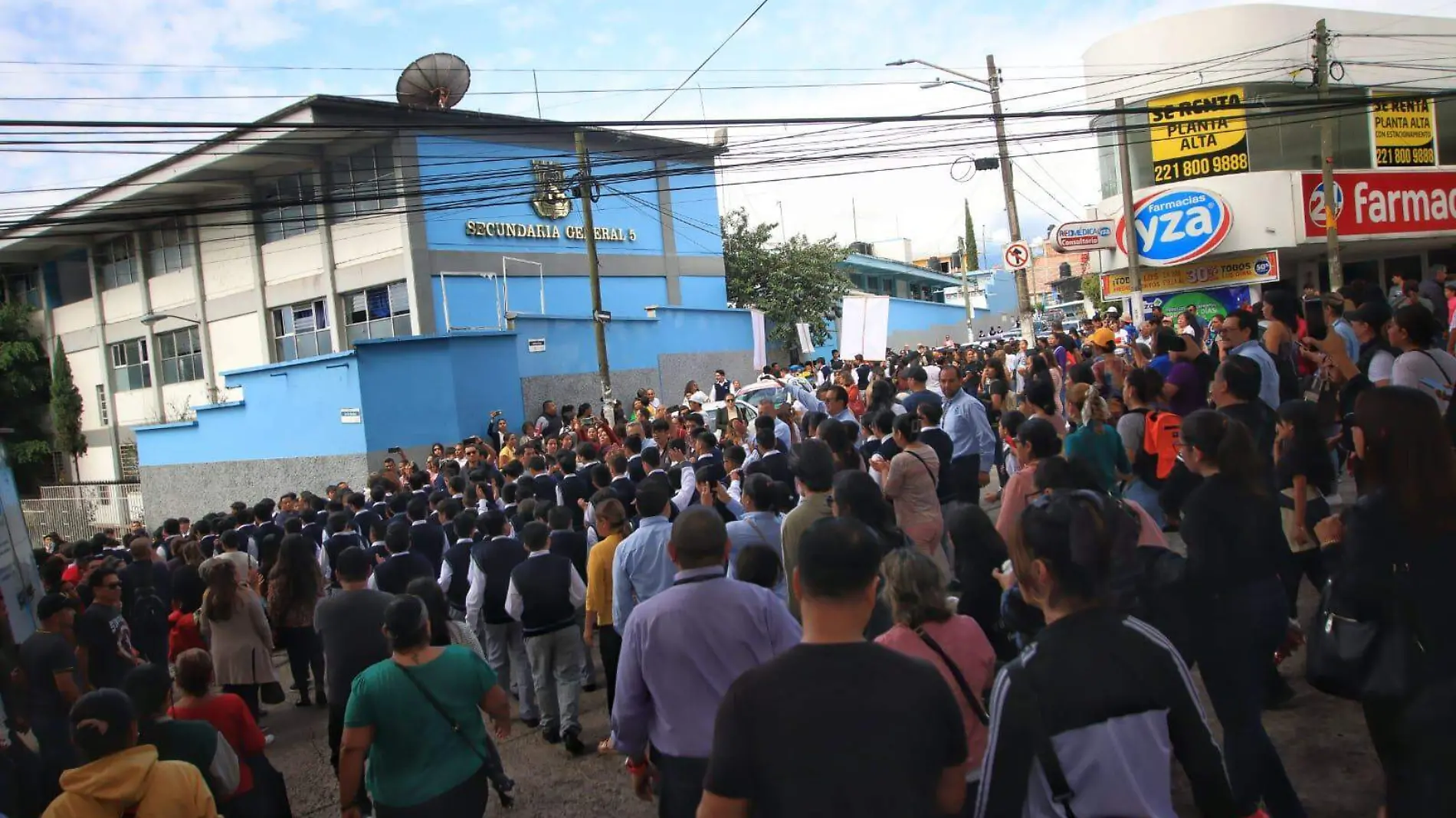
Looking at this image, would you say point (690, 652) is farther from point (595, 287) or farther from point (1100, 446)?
point (595, 287)

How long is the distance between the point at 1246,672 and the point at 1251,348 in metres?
4.25

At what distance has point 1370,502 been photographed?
3113 mm

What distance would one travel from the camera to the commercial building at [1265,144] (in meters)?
22.4

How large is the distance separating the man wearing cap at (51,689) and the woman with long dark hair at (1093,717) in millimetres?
4732

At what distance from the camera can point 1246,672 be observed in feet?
12.3

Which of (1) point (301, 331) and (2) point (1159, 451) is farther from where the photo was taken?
(1) point (301, 331)

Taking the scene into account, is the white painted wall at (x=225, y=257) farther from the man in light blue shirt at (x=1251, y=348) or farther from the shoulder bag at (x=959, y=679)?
the shoulder bag at (x=959, y=679)

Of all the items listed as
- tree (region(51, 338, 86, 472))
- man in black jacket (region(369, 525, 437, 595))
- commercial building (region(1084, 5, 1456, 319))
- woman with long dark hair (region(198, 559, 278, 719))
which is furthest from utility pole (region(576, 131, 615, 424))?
tree (region(51, 338, 86, 472))

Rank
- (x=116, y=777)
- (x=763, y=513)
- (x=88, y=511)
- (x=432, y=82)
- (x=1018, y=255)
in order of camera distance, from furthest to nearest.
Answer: (x=88, y=511) → (x=432, y=82) → (x=1018, y=255) → (x=763, y=513) → (x=116, y=777)

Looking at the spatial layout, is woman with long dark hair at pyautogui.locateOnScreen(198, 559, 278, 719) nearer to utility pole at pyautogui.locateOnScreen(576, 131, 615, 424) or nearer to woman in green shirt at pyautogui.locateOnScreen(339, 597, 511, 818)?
woman in green shirt at pyautogui.locateOnScreen(339, 597, 511, 818)

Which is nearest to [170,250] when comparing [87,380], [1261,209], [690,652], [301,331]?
[301,331]

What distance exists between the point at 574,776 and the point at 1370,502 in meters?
4.75

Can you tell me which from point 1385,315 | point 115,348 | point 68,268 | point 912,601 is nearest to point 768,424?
point 1385,315

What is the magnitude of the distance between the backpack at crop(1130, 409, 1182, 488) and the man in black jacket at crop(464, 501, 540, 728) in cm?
422
